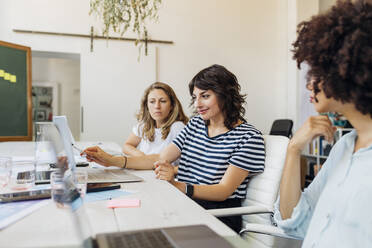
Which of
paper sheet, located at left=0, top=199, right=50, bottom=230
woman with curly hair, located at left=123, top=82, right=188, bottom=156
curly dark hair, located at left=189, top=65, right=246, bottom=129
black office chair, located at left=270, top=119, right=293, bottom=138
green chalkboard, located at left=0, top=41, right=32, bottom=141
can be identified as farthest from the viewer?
black office chair, located at left=270, top=119, right=293, bottom=138

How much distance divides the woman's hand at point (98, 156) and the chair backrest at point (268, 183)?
2.27ft

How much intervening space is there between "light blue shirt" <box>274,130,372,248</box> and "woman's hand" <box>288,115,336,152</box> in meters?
0.07

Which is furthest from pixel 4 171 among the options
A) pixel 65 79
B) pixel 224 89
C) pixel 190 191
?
pixel 65 79

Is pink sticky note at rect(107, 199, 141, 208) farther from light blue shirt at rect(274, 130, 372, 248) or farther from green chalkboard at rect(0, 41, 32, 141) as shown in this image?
green chalkboard at rect(0, 41, 32, 141)

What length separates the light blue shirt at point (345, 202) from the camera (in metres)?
0.71

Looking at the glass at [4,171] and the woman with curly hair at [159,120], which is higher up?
the woman with curly hair at [159,120]

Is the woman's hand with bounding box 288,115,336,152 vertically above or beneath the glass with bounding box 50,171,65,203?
above

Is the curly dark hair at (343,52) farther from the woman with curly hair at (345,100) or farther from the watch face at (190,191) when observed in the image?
the watch face at (190,191)

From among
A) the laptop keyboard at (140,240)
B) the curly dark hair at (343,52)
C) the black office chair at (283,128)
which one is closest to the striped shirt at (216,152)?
the curly dark hair at (343,52)

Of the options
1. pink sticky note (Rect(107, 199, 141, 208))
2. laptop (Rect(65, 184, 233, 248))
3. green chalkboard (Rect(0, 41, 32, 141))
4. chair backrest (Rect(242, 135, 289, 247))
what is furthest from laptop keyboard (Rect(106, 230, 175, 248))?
green chalkboard (Rect(0, 41, 32, 141))

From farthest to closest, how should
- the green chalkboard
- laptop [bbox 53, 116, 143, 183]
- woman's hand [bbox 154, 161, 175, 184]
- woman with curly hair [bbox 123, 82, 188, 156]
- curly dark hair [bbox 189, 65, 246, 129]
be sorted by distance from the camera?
1. the green chalkboard
2. woman with curly hair [bbox 123, 82, 188, 156]
3. curly dark hair [bbox 189, 65, 246, 129]
4. woman's hand [bbox 154, 161, 175, 184]
5. laptop [bbox 53, 116, 143, 183]

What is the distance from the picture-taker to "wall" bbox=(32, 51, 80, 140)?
22.6 ft

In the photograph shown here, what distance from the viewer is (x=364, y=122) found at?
78cm

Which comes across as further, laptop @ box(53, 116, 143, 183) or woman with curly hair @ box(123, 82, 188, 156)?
woman with curly hair @ box(123, 82, 188, 156)
